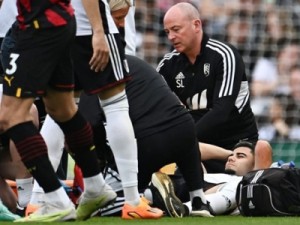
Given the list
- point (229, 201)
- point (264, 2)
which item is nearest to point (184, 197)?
point (229, 201)

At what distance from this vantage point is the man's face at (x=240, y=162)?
7566mm

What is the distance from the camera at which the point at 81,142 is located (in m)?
5.81

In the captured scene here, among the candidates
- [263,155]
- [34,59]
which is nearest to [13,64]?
[34,59]

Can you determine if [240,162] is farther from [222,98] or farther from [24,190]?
[24,190]

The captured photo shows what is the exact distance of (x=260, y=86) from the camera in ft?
44.5

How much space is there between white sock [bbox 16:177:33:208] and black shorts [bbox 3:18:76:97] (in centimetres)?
142

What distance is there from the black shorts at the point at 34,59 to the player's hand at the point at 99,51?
37 cm

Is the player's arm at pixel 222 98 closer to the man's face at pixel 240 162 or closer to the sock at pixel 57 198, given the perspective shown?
the man's face at pixel 240 162

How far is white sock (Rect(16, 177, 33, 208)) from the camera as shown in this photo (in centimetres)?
680

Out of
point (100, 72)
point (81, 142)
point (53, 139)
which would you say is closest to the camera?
point (81, 142)

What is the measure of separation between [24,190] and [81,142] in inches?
45.1

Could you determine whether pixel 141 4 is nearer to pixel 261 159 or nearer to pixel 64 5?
pixel 261 159

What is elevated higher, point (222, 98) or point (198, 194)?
point (222, 98)

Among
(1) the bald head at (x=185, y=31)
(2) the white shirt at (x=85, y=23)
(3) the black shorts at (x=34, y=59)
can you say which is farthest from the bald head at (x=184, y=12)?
(3) the black shorts at (x=34, y=59)
